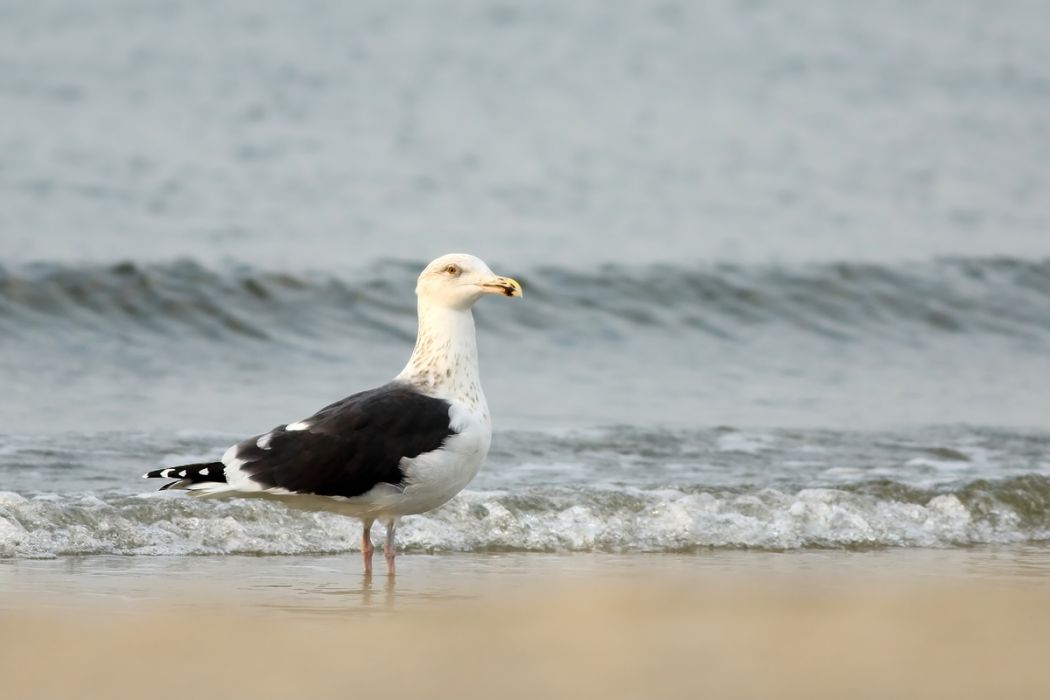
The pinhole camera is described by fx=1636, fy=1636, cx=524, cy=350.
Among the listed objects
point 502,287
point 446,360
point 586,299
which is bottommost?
point 446,360

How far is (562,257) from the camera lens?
15008 millimetres

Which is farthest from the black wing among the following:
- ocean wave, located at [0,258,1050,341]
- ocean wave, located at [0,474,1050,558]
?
ocean wave, located at [0,258,1050,341]

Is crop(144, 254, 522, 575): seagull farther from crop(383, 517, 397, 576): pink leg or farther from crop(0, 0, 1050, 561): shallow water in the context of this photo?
crop(0, 0, 1050, 561): shallow water

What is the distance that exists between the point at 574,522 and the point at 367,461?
1416mm

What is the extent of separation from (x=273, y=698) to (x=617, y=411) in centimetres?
594

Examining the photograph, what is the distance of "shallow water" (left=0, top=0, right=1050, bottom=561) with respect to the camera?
7.45 m

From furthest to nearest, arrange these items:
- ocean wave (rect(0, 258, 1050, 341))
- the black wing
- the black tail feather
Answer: ocean wave (rect(0, 258, 1050, 341)), the black wing, the black tail feather

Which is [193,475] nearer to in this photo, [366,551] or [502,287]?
[366,551]

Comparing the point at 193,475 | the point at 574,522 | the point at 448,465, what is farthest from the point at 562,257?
the point at 193,475

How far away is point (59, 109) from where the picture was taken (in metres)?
18.5

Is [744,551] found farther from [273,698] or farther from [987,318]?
[987,318]

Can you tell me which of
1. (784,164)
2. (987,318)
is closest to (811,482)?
(987,318)

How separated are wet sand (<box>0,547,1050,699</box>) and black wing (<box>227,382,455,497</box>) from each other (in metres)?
0.37

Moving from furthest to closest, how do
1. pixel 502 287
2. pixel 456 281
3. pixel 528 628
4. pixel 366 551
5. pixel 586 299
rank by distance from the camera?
pixel 586 299
pixel 456 281
pixel 502 287
pixel 366 551
pixel 528 628
